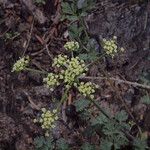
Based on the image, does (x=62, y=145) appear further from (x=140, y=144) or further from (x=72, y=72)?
(x=72, y=72)

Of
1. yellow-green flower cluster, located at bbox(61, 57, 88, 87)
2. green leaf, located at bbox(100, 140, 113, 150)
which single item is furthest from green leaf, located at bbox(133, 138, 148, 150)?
yellow-green flower cluster, located at bbox(61, 57, 88, 87)

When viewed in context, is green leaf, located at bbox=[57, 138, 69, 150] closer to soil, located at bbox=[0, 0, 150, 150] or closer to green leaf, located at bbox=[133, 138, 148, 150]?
green leaf, located at bbox=[133, 138, 148, 150]

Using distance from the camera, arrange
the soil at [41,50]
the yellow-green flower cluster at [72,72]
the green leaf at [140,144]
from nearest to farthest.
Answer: the yellow-green flower cluster at [72,72]
the green leaf at [140,144]
the soil at [41,50]

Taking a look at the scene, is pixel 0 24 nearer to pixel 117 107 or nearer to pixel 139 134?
pixel 117 107

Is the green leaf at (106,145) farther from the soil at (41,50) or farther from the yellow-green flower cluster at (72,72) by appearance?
the yellow-green flower cluster at (72,72)

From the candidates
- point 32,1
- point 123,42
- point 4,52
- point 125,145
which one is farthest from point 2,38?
point 125,145

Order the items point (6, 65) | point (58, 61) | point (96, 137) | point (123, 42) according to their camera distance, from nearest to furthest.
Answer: point (58, 61) < point (96, 137) < point (123, 42) < point (6, 65)

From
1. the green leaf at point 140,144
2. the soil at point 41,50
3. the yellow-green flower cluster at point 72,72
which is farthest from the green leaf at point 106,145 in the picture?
the yellow-green flower cluster at point 72,72

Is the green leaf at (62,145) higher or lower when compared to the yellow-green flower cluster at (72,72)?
lower
